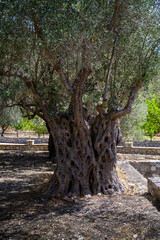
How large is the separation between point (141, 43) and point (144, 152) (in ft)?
42.9

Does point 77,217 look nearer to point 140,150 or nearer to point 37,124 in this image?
point 140,150

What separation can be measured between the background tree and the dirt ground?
0.61 metres

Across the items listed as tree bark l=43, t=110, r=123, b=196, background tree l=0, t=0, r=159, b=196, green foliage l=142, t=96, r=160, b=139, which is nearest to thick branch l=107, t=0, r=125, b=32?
background tree l=0, t=0, r=159, b=196

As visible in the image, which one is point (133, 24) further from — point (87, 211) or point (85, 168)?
point (87, 211)

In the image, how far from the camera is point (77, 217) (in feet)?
16.0

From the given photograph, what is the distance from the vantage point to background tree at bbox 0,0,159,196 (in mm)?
5957

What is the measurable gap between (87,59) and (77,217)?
3.77m

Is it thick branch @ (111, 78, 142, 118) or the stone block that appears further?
thick branch @ (111, 78, 142, 118)

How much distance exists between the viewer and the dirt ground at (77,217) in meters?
4.05

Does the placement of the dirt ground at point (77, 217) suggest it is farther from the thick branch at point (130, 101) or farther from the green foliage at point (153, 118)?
the green foliage at point (153, 118)

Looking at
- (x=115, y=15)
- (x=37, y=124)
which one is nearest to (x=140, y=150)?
(x=37, y=124)

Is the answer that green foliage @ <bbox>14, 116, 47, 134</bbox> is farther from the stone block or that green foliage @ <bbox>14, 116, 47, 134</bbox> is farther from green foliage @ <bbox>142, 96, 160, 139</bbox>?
the stone block

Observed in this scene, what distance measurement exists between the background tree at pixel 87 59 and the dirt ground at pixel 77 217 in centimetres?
61

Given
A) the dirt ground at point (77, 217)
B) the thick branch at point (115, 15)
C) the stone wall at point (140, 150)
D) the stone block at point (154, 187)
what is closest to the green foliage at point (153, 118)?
the stone wall at point (140, 150)
